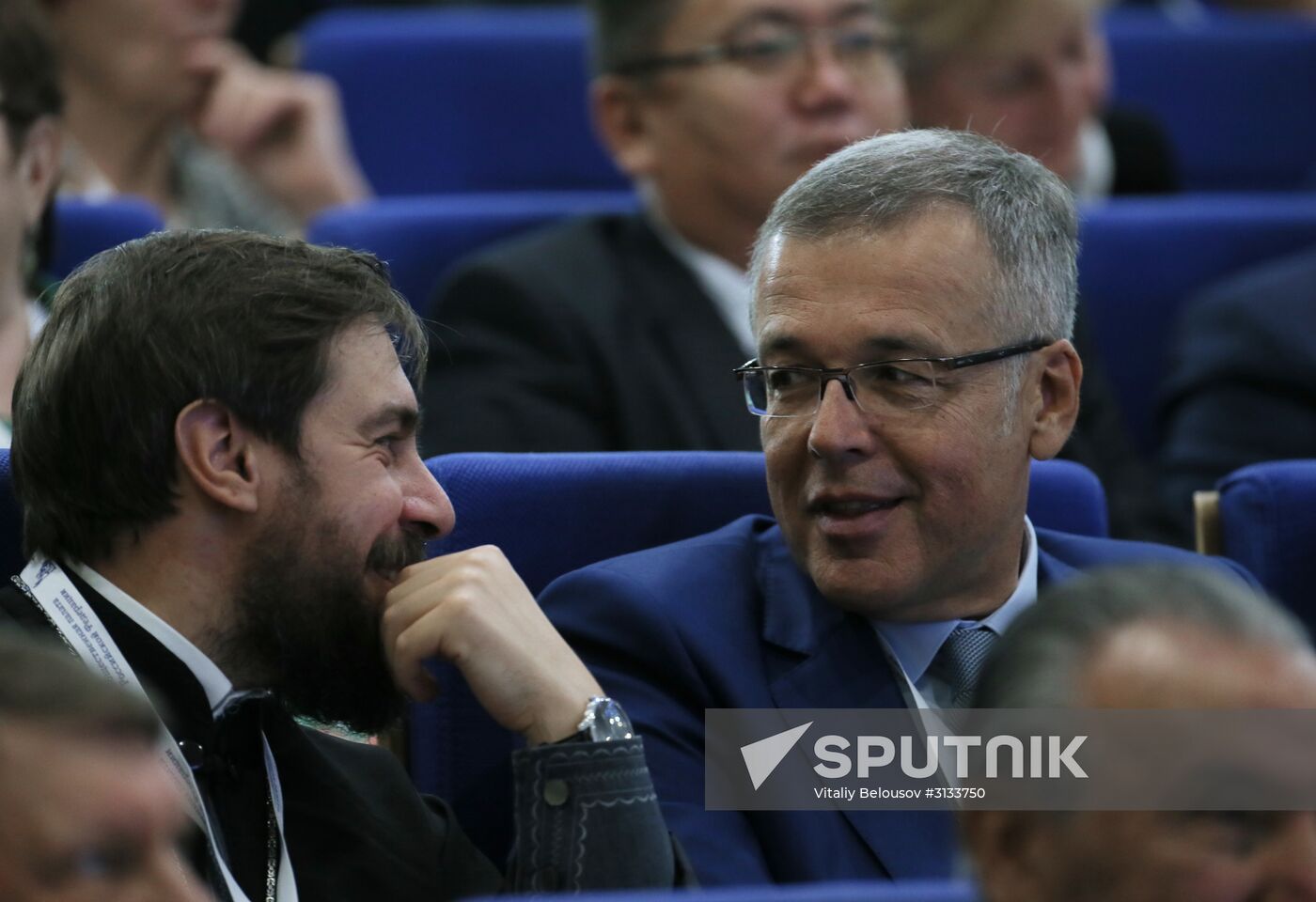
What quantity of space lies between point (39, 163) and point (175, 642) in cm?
117

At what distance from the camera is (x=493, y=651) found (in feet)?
5.57

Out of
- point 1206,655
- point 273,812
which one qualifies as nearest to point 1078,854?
point 1206,655

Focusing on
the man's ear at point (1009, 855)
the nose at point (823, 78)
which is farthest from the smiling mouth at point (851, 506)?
the nose at point (823, 78)

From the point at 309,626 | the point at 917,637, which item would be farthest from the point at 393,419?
the point at 917,637

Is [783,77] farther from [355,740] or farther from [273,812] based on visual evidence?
[273,812]

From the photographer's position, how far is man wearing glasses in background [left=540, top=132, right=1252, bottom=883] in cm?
183

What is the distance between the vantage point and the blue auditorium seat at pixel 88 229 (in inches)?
113

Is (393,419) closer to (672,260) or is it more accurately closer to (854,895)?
(854,895)

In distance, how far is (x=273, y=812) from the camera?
1.67 meters

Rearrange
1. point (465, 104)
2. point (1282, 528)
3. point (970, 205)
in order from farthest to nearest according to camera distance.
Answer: point (465, 104) → point (1282, 528) → point (970, 205)

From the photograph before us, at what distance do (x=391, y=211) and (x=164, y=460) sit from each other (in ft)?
5.37

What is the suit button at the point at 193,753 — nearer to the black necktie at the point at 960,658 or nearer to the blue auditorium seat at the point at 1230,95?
the black necktie at the point at 960,658

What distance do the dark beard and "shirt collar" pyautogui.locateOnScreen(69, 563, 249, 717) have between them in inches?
1.1

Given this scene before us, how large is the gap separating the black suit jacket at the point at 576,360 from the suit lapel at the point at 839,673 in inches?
29.0
